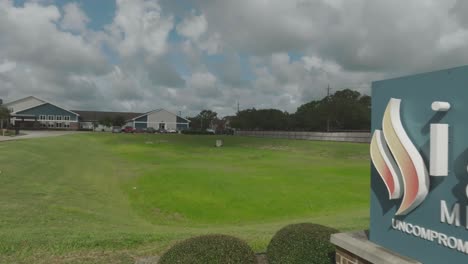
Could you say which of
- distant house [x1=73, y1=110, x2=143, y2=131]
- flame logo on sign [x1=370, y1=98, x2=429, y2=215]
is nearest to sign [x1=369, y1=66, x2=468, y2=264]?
flame logo on sign [x1=370, y1=98, x2=429, y2=215]

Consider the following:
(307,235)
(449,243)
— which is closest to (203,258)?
(307,235)

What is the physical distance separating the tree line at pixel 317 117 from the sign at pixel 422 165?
205 feet

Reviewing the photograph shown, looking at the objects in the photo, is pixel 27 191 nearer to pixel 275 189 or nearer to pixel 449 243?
pixel 275 189

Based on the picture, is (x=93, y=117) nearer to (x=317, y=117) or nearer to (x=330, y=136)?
(x=317, y=117)

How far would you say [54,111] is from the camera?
104 meters

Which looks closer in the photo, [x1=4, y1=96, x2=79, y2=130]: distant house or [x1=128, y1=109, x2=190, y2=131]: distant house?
[x1=4, y1=96, x2=79, y2=130]: distant house

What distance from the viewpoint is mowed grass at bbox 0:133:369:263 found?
284 inches

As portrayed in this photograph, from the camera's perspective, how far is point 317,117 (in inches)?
3344

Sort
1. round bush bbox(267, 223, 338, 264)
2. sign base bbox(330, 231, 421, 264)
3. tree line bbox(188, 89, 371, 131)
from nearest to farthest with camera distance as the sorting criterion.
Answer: sign base bbox(330, 231, 421, 264)
round bush bbox(267, 223, 338, 264)
tree line bbox(188, 89, 371, 131)

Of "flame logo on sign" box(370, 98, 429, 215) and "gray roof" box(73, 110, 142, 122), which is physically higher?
"gray roof" box(73, 110, 142, 122)

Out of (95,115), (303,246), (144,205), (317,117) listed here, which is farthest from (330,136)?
(95,115)

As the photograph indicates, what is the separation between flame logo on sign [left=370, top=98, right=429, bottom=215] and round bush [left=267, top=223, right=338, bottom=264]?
1399mm

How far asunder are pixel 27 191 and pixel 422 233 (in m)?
15.0

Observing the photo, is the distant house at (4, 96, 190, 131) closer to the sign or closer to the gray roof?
the gray roof
